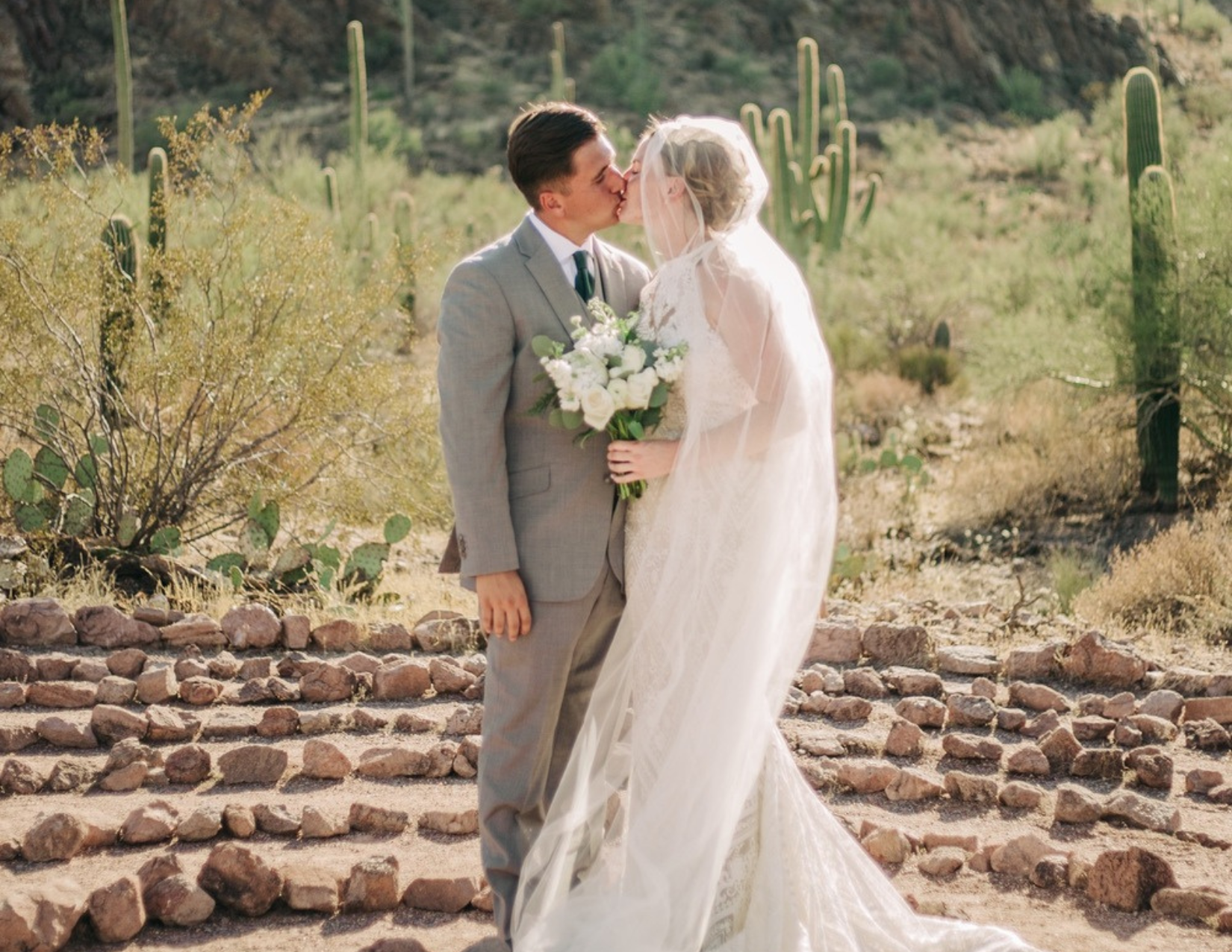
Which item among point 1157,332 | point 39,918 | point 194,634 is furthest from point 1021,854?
point 1157,332

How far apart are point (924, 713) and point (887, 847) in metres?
1.50

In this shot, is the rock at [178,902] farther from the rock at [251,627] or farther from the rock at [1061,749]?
the rock at [1061,749]

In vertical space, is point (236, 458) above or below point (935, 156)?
below

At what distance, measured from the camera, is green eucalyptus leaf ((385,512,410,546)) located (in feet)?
27.0

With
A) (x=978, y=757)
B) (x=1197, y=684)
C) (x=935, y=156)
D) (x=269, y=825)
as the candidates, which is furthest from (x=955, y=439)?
(x=935, y=156)

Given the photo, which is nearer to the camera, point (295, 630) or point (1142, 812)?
point (1142, 812)

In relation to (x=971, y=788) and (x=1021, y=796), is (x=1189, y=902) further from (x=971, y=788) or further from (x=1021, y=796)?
(x=971, y=788)

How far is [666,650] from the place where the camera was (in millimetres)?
3955

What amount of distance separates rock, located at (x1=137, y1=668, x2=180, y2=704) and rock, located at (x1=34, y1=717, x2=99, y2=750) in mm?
464

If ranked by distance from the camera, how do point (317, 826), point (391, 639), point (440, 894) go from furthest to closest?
1. point (391, 639)
2. point (317, 826)
3. point (440, 894)

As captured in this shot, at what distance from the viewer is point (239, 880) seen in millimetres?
4145

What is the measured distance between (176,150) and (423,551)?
3.03 m

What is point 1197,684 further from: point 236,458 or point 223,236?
point 223,236

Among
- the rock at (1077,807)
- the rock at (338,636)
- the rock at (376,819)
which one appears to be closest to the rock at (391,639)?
the rock at (338,636)
